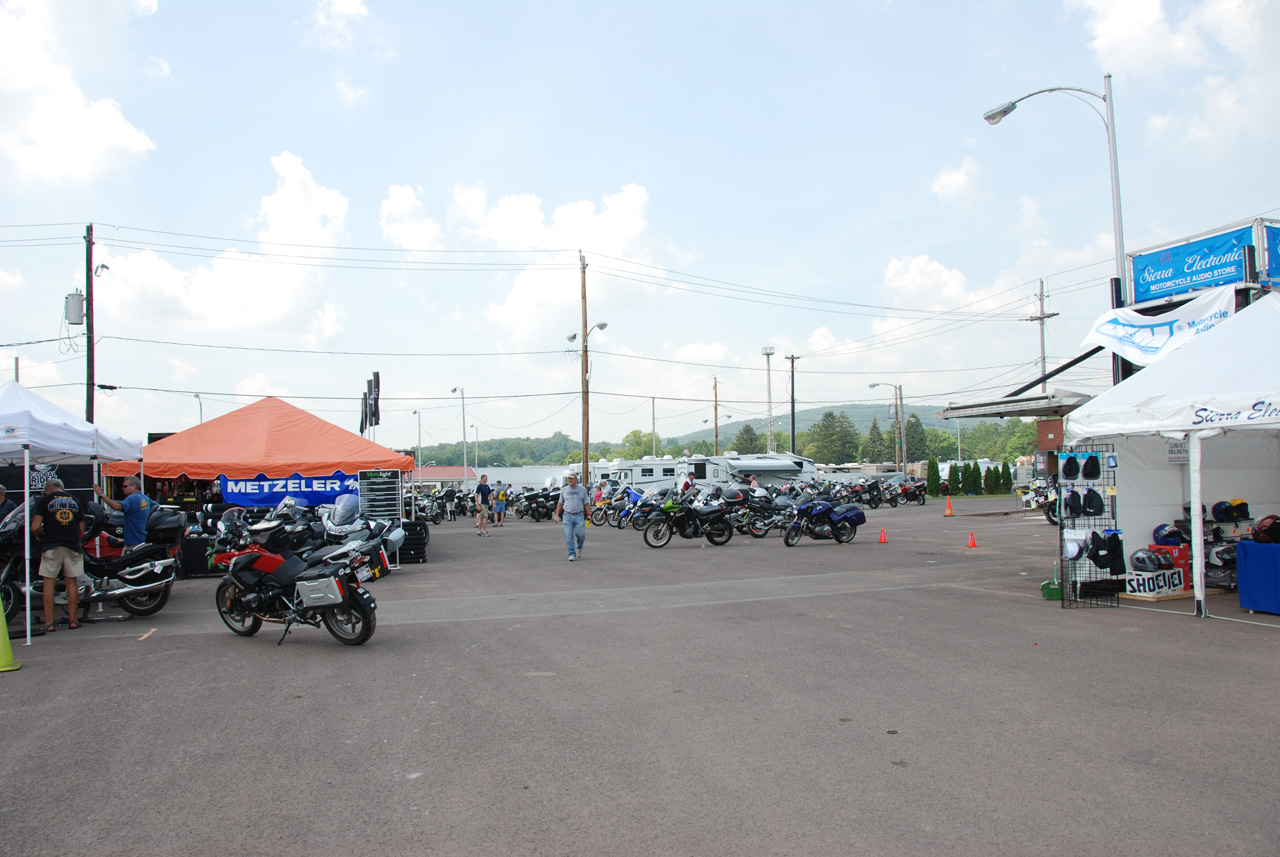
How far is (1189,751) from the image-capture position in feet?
14.7

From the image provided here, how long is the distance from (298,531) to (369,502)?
1008 cm

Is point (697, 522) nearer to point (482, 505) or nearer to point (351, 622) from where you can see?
point (482, 505)

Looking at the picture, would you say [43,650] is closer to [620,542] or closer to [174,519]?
[174,519]

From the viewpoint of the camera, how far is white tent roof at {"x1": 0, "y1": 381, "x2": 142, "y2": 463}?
8398mm

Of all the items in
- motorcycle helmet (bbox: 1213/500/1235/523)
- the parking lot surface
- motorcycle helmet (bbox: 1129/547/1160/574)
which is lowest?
the parking lot surface

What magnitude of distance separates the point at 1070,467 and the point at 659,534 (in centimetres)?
939

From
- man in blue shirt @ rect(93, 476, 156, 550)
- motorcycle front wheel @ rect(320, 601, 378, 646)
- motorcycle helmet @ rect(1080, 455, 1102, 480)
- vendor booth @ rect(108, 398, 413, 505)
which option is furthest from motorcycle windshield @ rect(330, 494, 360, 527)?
motorcycle helmet @ rect(1080, 455, 1102, 480)

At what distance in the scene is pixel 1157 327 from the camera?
10805mm

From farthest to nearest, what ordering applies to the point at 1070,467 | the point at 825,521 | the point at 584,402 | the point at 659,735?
the point at 584,402
the point at 825,521
the point at 1070,467
the point at 659,735

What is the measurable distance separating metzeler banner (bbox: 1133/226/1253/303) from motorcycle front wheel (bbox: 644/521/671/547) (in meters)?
10.1

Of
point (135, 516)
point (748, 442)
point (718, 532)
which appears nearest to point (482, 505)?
point (718, 532)

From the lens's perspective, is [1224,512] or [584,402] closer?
[1224,512]

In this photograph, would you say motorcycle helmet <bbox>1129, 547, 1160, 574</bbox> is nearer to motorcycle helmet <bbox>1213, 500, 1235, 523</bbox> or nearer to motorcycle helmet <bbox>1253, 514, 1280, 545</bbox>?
motorcycle helmet <bbox>1253, 514, 1280, 545</bbox>

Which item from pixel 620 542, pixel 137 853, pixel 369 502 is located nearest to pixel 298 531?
pixel 137 853
